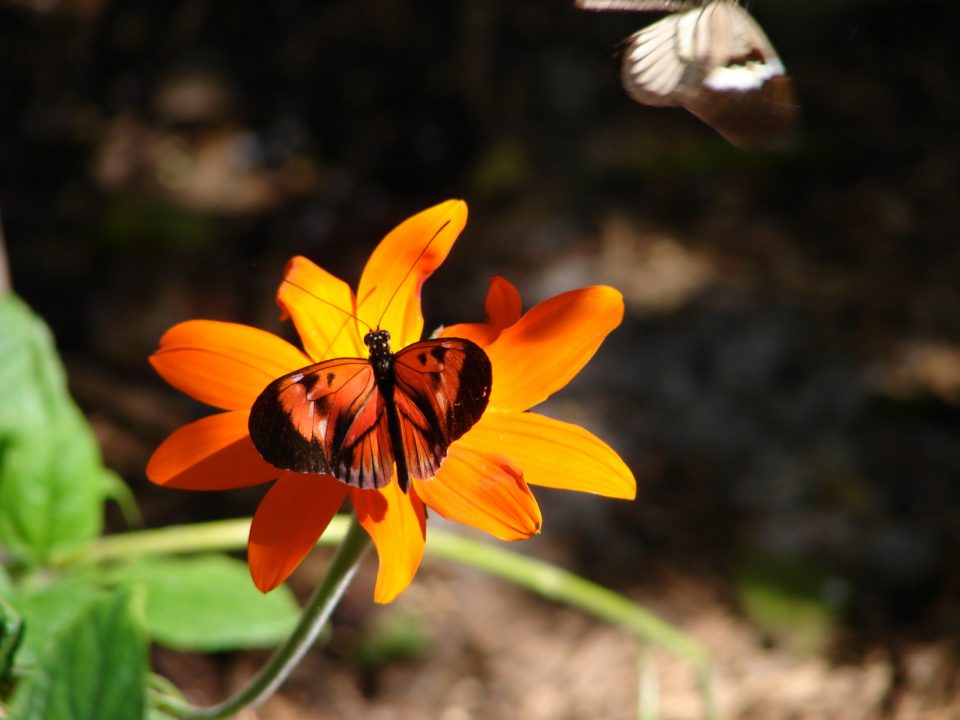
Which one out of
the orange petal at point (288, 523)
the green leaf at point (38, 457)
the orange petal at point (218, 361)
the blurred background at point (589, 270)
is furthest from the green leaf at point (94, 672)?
the blurred background at point (589, 270)

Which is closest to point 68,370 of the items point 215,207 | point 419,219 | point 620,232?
point 215,207

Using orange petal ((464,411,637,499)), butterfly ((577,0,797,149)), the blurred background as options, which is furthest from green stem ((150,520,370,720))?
the blurred background

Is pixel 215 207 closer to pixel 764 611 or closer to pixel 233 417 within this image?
pixel 764 611

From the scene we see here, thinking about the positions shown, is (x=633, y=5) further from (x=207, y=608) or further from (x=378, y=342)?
(x=207, y=608)

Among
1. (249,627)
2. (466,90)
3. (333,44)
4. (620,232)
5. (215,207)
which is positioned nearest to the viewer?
(249,627)

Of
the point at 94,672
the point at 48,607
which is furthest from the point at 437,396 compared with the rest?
the point at 48,607

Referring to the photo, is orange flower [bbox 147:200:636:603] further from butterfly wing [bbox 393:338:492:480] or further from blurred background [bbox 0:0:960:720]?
blurred background [bbox 0:0:960:720]

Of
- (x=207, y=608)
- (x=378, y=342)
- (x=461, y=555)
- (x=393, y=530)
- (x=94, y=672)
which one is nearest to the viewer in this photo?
(x=94, y=672)
